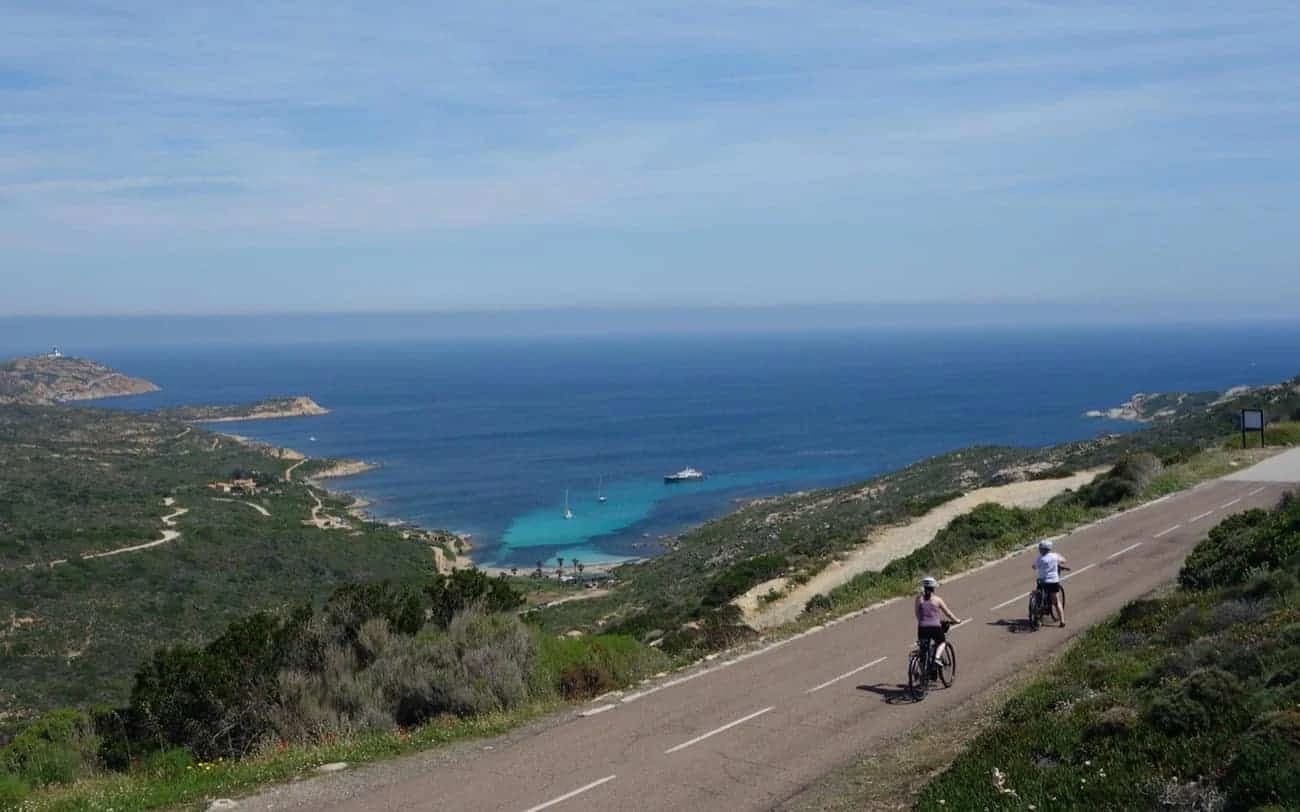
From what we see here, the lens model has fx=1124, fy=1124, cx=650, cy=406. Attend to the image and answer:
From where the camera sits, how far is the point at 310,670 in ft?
45.4

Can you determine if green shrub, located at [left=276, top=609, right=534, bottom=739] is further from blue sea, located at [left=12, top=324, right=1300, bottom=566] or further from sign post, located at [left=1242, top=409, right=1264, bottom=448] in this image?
blue sea, located at [left=12, top=324, right=1300, bottom=566]

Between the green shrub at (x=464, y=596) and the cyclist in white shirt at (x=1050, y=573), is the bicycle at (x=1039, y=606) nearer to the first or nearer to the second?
the cyclist in white shirt at (x=1050, y=573)

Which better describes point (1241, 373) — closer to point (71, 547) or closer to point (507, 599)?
point (71, 547)

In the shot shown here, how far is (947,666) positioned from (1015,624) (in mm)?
3451

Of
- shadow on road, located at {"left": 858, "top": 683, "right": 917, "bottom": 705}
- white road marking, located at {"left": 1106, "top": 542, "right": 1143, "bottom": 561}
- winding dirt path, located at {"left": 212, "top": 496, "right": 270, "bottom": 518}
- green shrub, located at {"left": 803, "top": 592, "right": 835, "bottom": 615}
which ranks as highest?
shadow on road, located at {"left": 858, "top": 683, "right": 917, "bottom": 705}

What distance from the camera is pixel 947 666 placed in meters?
12.5

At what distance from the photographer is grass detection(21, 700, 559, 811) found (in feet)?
31.0

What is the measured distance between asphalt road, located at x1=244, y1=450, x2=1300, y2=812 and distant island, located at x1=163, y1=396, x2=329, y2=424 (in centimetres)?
14145

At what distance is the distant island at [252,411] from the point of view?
486 ft

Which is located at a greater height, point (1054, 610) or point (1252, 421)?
point (1252, 421)

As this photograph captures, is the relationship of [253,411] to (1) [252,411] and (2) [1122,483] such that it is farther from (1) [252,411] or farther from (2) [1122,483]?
(2) [1122,483]

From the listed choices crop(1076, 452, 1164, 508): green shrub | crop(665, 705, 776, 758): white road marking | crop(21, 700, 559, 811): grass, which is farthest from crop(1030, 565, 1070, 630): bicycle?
crop(1076, 452, 1164, 508): green shrub

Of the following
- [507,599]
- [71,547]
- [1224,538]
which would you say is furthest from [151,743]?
[71,547]

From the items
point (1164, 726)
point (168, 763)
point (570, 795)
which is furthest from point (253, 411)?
point (1164, 726)
